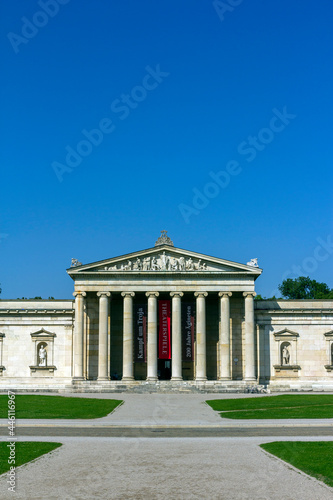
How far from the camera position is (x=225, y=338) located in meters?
76.9

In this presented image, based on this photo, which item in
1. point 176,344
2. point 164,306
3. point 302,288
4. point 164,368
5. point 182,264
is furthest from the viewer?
point 302,288

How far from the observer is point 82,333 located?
Result: 77.8m

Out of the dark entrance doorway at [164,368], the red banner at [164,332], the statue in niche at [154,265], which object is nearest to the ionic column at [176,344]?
the red banner at [164,332]

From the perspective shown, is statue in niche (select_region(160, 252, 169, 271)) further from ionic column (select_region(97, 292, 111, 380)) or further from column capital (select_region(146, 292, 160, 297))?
ionic column (select_region(97, 292, 111, 380))

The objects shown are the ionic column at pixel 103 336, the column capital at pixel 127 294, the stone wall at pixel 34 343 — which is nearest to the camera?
the ionic column at pixel 103 336

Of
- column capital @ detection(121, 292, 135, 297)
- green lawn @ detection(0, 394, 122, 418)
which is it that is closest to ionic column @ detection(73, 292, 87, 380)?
column capital @ detection(121, 292, 135, 297)

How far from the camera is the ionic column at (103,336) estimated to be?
250ft

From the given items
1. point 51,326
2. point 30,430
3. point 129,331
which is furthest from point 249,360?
point 30,430

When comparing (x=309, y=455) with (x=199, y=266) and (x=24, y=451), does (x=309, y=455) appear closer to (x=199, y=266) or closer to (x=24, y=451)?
(x=24, y=451)

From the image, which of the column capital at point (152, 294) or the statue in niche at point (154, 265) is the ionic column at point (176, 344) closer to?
the column capital at point (152, 294)

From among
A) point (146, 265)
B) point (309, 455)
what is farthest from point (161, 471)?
point (146, 265)

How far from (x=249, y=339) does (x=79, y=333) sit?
20.3 metres

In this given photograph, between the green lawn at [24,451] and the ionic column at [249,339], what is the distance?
52.6 m

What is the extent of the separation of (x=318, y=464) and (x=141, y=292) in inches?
2248
